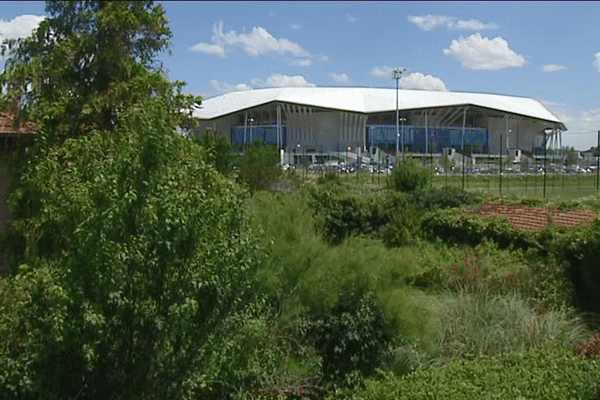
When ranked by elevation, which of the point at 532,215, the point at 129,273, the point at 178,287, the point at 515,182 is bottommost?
the point at 515,182

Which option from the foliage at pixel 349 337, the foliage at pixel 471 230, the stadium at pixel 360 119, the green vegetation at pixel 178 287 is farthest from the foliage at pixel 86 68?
the stadium at pixel 360 119

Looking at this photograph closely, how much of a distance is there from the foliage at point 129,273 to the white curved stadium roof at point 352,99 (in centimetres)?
7830

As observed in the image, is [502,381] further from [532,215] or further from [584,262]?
[532,215]

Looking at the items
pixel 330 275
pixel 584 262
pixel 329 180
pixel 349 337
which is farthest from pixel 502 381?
pixel 329 180

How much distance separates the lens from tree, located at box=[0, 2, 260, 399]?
5656 mm

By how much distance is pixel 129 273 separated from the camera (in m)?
5.73

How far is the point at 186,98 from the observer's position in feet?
26.3

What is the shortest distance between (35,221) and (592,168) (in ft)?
153

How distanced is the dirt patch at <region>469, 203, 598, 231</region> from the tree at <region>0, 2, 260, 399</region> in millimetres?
10667

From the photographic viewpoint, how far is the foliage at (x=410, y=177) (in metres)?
25.2

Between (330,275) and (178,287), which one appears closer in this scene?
(178,287)

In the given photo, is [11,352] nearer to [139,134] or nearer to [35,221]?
[35,221]

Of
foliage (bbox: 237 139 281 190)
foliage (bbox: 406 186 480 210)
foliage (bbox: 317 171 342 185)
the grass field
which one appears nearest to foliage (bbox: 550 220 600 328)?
foliage (bbox: 406 186 480 210)

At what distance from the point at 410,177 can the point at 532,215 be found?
7253 millimetres
